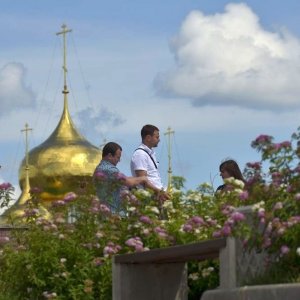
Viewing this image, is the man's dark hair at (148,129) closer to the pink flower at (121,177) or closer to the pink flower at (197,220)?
the pink flower at (121,177)

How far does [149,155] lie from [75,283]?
1.67 metres

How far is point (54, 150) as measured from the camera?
50156mm

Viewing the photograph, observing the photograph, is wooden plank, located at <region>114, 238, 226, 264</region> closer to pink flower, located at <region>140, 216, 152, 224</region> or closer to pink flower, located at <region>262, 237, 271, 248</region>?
pink flower, located at <region>262, 237, 271, 248</region>

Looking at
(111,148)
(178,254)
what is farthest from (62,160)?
(178,254)

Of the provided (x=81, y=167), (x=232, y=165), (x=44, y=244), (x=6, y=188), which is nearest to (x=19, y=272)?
(x=44, y=244)

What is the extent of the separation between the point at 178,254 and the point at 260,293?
1577 mm

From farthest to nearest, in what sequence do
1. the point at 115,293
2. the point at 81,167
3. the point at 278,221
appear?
the point at 81,167 < the point at 115,293 < the point at 278,221

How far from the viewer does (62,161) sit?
4947cm

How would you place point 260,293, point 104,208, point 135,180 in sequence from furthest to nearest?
point 135,180, point 104,208, point 260,293

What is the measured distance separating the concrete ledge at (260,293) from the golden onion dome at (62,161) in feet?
130

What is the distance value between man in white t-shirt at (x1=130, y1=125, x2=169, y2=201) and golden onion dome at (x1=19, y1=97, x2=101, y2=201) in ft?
116

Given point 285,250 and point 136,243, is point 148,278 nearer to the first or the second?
point 136,243

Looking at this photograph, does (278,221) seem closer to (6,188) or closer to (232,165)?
(232,165)

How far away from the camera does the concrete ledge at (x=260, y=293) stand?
7.42 m
